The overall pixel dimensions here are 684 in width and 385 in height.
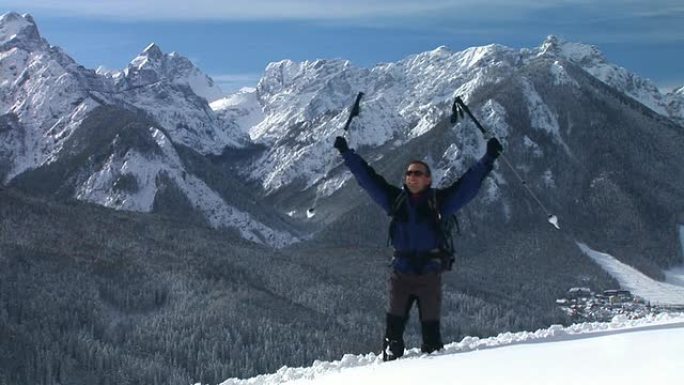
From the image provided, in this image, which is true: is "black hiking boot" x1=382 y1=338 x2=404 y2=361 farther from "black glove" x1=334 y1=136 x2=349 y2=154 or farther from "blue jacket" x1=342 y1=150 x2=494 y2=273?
"black glove" x1=334 y1=136 x2=349 y2=154

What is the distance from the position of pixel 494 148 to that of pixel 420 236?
2.94 metres

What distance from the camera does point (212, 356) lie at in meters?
142

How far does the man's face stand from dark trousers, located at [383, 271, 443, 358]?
81.0 inches

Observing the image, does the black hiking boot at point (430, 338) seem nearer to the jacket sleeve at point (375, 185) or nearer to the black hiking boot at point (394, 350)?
the black hiking boot at point (394, 350)

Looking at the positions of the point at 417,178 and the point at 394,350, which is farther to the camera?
the point at 394,350

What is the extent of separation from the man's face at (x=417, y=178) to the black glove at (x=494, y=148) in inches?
69.7

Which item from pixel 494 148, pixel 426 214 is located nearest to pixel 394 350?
pixel 426 214

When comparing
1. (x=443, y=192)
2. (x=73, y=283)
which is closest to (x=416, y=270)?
(x=443, y=192)

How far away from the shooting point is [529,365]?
15156 millimetres

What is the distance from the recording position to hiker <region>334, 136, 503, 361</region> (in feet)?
63.1

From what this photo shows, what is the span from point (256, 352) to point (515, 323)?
7132 centimetres

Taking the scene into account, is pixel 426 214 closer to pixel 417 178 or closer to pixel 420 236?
pixel 420 236

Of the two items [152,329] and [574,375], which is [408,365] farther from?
[152,329]

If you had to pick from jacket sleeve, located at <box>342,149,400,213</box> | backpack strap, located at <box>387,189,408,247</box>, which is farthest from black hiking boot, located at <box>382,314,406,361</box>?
jacket sleeve, located at <box>342,149,400,213</box>
